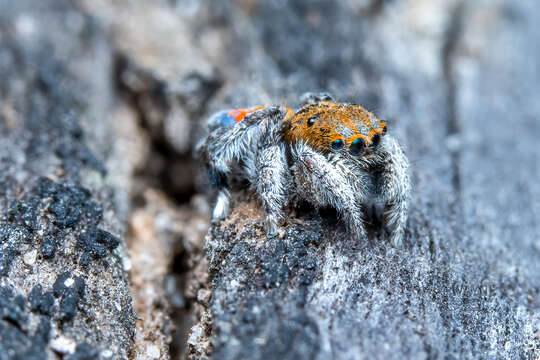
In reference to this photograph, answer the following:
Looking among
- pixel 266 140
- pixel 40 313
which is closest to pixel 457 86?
pixel 266 140

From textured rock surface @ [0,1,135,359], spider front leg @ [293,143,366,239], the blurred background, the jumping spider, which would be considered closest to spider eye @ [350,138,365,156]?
the jumping spider

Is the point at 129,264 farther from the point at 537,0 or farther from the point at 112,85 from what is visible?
the point at 537,0

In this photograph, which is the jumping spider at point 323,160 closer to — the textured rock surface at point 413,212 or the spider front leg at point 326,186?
the spider front leg at point 326,186

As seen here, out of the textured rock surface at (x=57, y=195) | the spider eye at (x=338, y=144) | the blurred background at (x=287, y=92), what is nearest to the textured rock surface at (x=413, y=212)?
the blurred background at (x=287, y=92)

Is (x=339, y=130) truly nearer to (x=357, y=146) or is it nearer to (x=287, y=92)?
(x=357, y=146)

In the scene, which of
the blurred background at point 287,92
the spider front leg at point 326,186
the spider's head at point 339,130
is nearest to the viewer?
the spider front leg at point 326,186

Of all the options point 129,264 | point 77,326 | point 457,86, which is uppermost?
point 457,86
